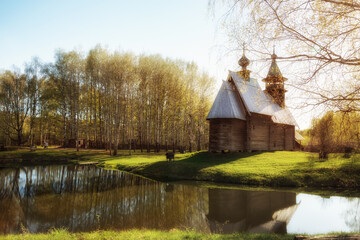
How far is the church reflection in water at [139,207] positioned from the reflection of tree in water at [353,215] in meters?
2.02

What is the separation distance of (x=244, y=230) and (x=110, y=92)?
30851 mm

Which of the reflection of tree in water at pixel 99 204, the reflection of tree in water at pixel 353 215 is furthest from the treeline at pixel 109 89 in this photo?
the reflection of tree in water at pixel 353 215

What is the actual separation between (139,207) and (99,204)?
2.16 meters

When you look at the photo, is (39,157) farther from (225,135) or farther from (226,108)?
(226,108)

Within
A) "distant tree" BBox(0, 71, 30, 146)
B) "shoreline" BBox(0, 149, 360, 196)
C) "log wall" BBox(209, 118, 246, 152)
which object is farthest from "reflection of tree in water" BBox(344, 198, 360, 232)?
"distant tree" BBox(0, 71, 30, 146)

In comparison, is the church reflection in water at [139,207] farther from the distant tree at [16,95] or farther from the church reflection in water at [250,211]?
the distant tree at [16,95]

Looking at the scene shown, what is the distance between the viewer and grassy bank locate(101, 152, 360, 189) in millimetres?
15180

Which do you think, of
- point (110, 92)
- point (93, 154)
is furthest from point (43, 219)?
point (110, 92)

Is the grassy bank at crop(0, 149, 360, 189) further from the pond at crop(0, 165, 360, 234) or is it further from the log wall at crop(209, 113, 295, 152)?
the pond at crop(0, 165, 360, 234)

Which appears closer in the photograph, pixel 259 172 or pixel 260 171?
pixel 259 172

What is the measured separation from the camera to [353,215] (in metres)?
9.51

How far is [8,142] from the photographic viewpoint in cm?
4922

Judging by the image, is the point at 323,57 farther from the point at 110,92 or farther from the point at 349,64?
the point at 110,92

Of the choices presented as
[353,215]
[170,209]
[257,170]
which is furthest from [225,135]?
[353,215]
